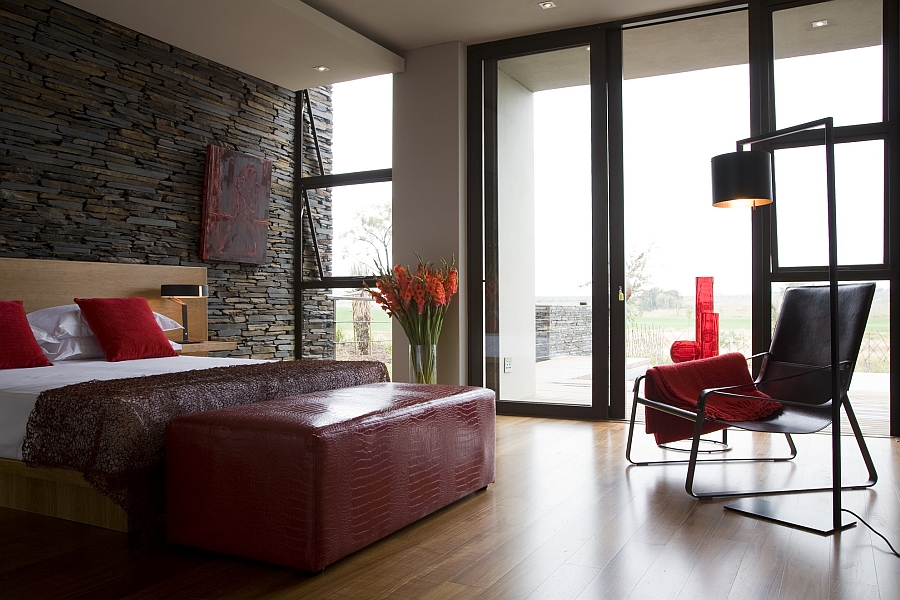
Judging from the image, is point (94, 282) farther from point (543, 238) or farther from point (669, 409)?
point (669, 409)

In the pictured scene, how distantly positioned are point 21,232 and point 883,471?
506 cm

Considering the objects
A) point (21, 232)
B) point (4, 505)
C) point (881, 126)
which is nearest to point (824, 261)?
point (881, 126)

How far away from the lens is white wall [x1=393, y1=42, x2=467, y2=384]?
586 centimetres

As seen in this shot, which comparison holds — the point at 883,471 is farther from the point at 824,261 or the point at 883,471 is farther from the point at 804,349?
the point at 824,261

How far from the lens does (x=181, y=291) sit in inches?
210

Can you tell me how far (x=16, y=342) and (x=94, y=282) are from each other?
105 centimetres

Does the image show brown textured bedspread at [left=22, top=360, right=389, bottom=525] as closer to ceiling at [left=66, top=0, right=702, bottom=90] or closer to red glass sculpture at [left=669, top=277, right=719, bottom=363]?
ceiling at [left=66, top=0, right=702, bottom=90]

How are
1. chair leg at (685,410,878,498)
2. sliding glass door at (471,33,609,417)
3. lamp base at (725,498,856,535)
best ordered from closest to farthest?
1. lamp base at (725,498,856,535)
2. chair leg at (685,410,878,498)
3. sliding glass door at (471,33,609,417)

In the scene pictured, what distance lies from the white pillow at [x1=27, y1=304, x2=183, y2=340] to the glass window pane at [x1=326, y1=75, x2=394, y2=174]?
2.83 meters

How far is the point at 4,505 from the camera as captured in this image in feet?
10.5

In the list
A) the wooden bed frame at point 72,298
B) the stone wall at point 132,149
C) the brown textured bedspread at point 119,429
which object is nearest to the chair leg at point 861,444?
the brown textured bedspread at point 119,429

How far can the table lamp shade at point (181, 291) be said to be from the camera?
5266 mm

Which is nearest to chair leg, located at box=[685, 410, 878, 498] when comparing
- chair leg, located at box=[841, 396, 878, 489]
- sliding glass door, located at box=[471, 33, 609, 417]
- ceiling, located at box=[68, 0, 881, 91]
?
chair leg, located at box=[841, 396, 878, 489]

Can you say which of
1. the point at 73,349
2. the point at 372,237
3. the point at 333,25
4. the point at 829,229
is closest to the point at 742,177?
the point at 829,229
